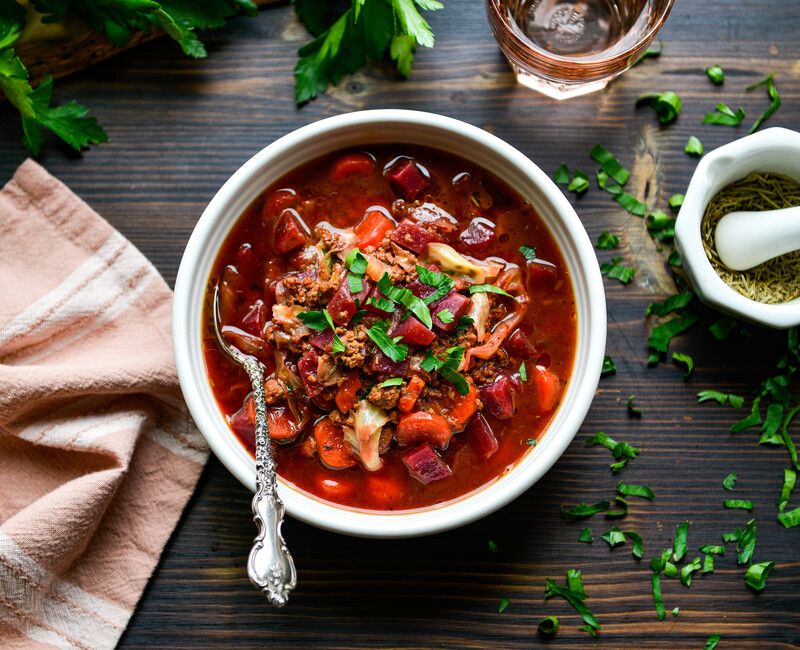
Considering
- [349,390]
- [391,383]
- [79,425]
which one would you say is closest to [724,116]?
[391,383]

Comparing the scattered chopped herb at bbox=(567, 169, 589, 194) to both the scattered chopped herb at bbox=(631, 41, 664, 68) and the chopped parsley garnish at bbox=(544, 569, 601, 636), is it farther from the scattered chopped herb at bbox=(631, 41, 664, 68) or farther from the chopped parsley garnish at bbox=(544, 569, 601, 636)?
the chopped parsley garnish at bbox=(544, 569, 601, 636)

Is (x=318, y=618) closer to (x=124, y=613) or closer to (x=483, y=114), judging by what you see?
(x=124, y=613)

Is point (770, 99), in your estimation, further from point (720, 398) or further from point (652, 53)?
point (720, 398)

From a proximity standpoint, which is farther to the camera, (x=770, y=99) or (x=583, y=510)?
(x=770, y=99)

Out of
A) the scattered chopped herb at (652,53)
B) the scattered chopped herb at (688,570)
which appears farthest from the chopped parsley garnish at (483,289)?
the scattered chopped herb at (688,570)

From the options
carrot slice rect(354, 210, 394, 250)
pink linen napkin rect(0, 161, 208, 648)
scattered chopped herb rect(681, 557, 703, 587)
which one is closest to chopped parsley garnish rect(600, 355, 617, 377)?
scattered chopped herb rect(681, 557, 703, 587)

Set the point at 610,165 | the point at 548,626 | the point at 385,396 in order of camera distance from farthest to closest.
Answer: the point at 610,165 → the point at 548,626 → the point at 385,396

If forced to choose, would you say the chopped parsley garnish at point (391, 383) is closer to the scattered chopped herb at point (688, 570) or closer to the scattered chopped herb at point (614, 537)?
the scattered chopped herb at point (614, 537)
